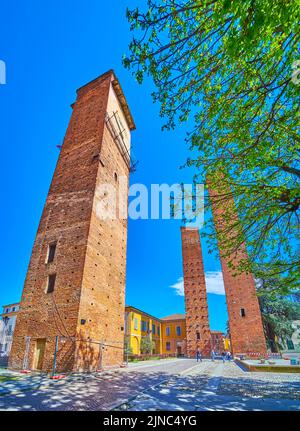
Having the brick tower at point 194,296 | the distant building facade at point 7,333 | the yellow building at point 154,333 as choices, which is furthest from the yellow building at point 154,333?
the distant building facade at point 7,333

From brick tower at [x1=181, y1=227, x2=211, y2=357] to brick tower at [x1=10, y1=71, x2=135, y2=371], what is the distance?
919 inches

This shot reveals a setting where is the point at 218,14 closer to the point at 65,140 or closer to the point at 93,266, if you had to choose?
the point at 93,266

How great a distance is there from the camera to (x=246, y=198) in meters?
6.05

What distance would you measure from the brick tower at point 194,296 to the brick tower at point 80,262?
23332mm

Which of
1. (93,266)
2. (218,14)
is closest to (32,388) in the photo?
(93,266)

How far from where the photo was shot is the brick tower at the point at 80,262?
997 centimetres

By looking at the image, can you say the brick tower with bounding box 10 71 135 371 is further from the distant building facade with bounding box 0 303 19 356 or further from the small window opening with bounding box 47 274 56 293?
the distant building facade with bounding box 0 303 19 356

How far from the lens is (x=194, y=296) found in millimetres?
35219

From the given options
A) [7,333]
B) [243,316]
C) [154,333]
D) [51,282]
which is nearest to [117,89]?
[51,282]

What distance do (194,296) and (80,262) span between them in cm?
2861

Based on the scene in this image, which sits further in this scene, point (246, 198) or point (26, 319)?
point (26, 319)

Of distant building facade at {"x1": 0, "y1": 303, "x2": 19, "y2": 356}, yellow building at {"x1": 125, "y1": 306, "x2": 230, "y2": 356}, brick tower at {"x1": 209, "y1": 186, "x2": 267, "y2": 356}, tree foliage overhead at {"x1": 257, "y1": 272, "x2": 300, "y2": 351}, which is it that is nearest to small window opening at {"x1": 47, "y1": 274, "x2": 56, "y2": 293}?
brick tower at {"x1": 209, "y1": 186, "x2": 267, "y2": 356}

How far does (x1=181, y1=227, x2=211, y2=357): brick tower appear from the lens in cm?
3269
